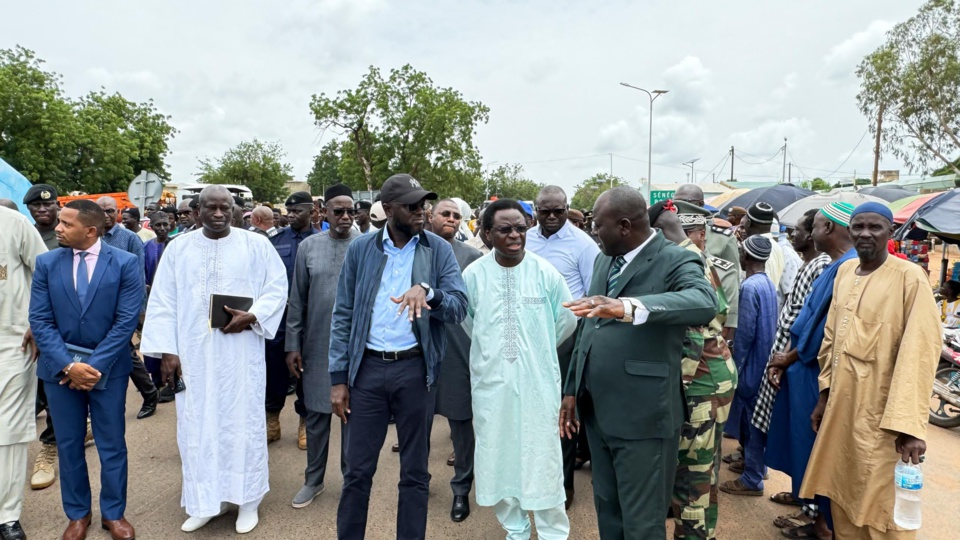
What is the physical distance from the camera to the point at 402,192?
2.94m

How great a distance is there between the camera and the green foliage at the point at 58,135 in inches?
900

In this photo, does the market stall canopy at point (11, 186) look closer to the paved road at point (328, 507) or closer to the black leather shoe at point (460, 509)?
the paved road at point (328, 507)

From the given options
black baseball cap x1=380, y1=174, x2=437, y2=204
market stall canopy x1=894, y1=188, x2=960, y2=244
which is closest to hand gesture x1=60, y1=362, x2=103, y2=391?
black baseball cap x1=380, y1=174, x2=437, y2=204

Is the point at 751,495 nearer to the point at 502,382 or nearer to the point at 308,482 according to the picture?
the point at 502,382

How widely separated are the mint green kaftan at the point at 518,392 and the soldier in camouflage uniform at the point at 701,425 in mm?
658

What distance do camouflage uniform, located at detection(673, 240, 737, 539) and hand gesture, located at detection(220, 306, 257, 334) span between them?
2.56 m

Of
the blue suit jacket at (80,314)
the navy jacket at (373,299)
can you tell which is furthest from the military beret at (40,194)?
the navy jacket at (373,299)

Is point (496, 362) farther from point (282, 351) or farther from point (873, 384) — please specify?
point (282, 351)

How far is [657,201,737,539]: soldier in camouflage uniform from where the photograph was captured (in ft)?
9.50

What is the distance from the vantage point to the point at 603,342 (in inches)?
99.7

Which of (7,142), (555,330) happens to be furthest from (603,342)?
(7,142)

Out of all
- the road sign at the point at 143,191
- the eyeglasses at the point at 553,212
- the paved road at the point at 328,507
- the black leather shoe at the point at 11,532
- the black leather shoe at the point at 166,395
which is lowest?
the paved road at the point at 328,507

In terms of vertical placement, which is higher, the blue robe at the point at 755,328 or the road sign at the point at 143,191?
the road sign at the point at 143,191

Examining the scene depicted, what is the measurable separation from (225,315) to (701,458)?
9.40ft
